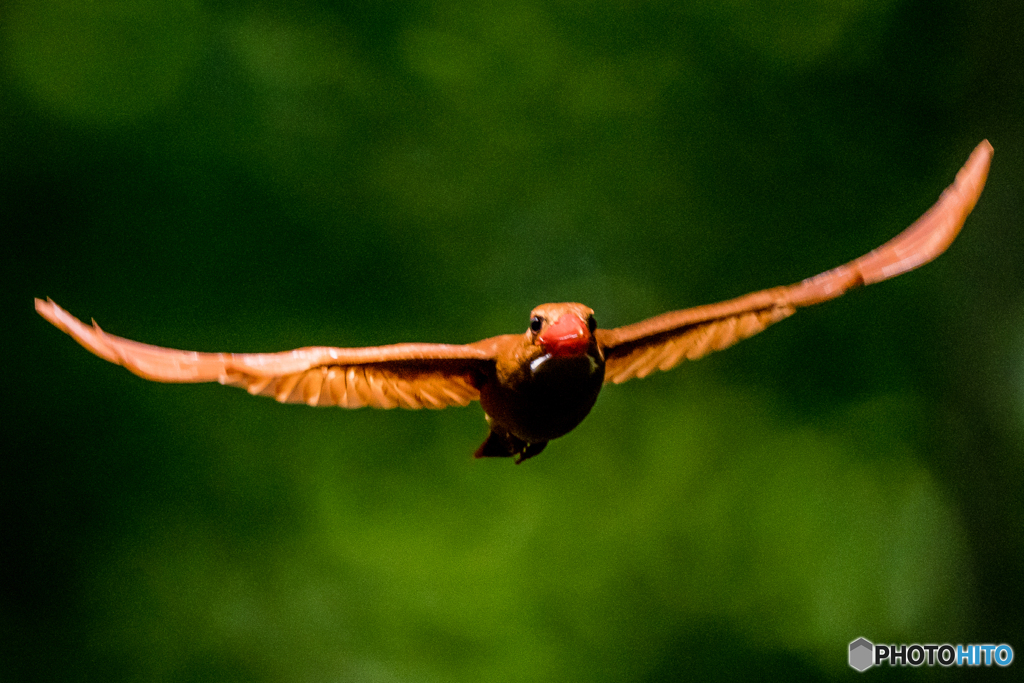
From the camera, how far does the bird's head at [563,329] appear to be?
79cm

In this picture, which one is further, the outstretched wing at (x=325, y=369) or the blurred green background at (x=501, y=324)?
the blurred green background at (x=501, y=324)

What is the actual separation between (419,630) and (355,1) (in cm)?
147

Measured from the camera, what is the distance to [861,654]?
81.6 inches

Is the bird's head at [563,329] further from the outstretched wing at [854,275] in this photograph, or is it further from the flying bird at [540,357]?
the outstretched wing at [854,275]

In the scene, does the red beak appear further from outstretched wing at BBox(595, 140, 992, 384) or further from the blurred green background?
the blurred green background

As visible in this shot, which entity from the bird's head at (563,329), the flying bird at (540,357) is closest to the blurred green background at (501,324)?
the flying bird at (540,357)

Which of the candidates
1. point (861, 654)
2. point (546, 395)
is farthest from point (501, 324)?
point (861, 654)

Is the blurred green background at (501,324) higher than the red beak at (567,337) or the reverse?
higher

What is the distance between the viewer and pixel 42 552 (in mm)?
1833

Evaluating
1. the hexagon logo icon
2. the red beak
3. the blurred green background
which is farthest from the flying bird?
the hexagon logo icon

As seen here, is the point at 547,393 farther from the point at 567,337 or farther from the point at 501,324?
the point at 501,324

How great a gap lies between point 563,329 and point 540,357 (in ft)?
0.19

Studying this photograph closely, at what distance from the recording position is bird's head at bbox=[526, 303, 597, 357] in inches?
31.3

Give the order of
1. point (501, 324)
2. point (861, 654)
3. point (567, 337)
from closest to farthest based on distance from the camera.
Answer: point (567, 337), point (501, 324), point (861, 654)
